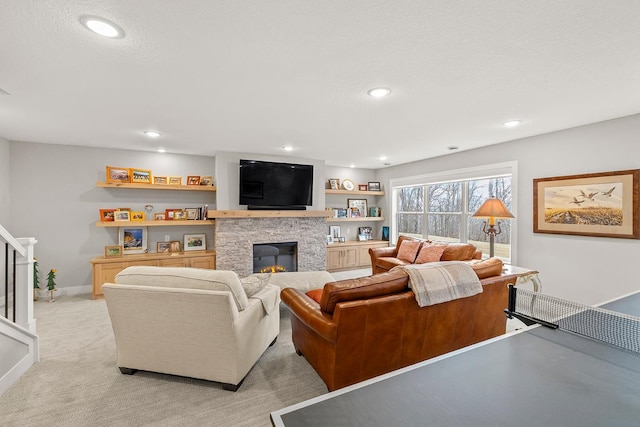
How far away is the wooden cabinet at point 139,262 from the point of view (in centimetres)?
425

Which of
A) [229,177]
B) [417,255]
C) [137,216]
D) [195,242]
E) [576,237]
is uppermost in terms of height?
[229,177]

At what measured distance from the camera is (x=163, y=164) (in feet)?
16.7

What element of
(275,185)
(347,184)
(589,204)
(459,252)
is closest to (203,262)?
(275,185)

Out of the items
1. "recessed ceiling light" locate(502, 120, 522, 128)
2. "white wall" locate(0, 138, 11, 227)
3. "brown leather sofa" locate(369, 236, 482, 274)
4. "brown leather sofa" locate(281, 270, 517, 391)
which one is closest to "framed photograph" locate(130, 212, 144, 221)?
"white wall" locate(0, 138, 11, 227)

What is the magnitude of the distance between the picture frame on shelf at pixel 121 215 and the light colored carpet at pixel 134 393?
7.48ft

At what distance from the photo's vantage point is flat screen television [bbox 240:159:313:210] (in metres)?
5.02

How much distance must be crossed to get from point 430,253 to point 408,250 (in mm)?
496

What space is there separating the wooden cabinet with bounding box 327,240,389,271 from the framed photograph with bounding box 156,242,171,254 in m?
3.10

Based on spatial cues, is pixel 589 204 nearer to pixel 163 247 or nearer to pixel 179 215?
pixel 179 215

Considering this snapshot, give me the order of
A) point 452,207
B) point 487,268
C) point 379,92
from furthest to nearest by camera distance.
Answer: point 452,207 < point 487,268 < point 379,92

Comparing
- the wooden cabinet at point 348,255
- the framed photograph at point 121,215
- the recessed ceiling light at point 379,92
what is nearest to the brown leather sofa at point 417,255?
the wooden cabinet at point 348,255

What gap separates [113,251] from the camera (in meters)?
4.55

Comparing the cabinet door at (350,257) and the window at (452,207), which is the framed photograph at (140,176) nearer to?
the cabinet door at (350,257)

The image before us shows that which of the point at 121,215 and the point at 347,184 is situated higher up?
the point at 347,184
